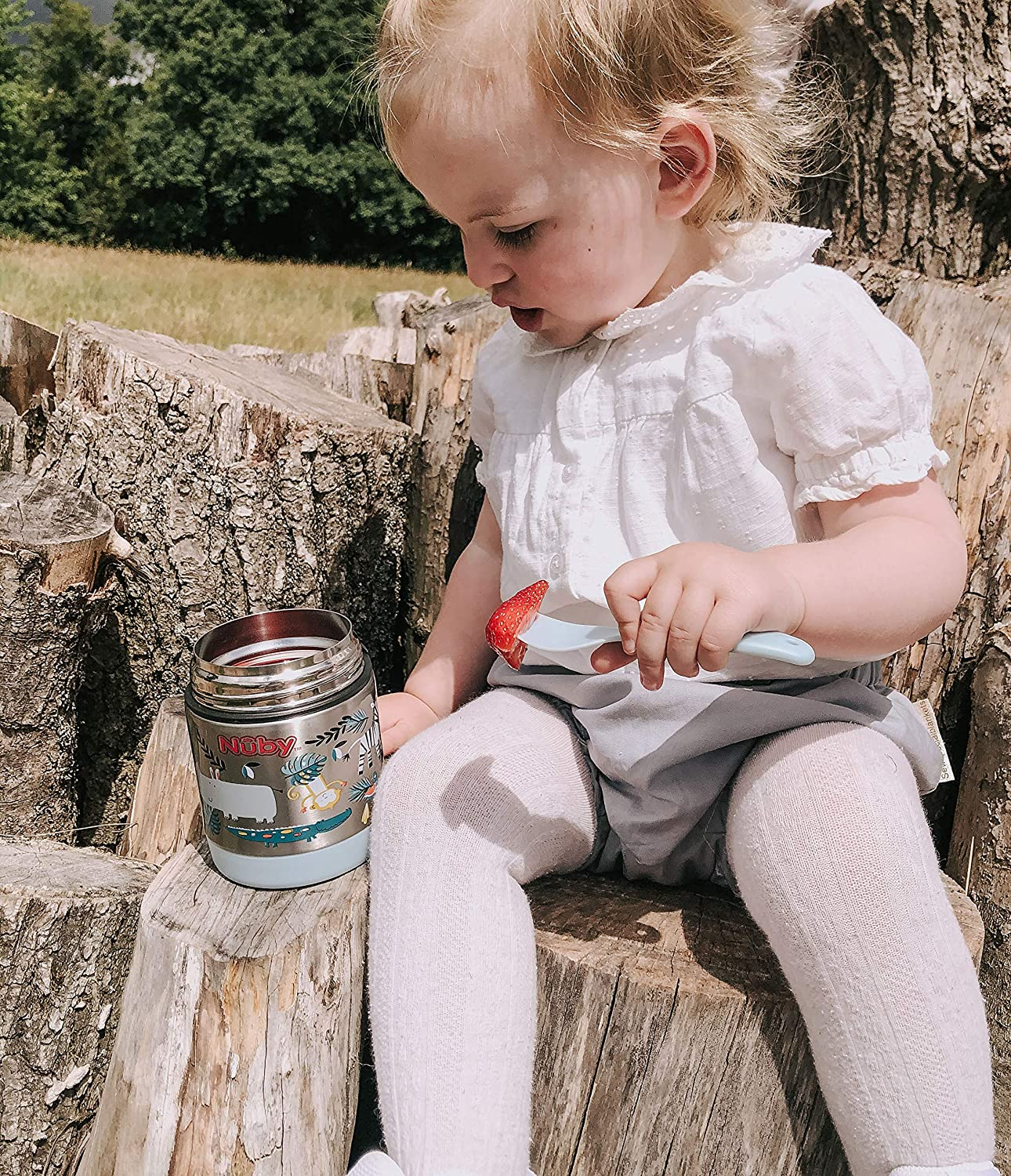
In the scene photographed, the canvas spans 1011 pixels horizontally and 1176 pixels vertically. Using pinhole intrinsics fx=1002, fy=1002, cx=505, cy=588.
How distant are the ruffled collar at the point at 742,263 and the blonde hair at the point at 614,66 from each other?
46 millimetres

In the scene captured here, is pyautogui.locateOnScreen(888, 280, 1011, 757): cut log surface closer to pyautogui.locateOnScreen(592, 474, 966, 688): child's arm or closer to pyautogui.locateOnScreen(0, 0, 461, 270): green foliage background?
pyautogui.locateOnScreen(592, 474, 966, 688): child's arm

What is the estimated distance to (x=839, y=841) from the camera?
33.2 inches

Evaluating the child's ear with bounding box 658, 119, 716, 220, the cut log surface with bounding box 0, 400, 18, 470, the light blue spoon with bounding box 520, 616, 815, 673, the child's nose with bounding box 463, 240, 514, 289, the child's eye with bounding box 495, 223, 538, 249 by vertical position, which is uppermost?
the child's ear with bounding box 658, 119, 716, 220

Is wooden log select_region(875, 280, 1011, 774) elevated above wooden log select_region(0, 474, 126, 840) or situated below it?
above

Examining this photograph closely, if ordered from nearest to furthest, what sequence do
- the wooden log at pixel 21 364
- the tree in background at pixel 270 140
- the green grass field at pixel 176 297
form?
the wooden log at pixel 21 364, the green grass field at pixel 176 297, the tree in background at pixel 270 140

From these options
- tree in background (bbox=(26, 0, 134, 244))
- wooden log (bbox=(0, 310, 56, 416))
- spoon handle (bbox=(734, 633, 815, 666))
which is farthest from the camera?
tree in background (bbox=(26, 0, 134, 244))

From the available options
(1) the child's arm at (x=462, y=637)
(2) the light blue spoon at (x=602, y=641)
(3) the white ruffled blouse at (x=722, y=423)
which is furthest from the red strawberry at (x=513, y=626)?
(1) the child's arm at (x=462, y=637)

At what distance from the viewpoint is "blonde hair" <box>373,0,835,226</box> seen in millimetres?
917

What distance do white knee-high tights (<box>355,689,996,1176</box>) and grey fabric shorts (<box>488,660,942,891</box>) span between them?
4 cm

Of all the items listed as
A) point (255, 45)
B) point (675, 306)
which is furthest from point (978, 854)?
point (255, 45)

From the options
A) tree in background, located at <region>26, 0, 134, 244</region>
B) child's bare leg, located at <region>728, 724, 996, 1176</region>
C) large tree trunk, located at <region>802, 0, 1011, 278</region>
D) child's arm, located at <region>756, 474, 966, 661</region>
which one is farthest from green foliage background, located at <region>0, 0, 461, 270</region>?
child's bare leg, located at <region>728, 724, 996, 1176</region>

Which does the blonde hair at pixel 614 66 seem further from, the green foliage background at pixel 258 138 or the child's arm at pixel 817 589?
the green foliage background at pixel 258 138

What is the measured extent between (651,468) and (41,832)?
1.00 m

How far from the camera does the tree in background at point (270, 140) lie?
8492 mm
